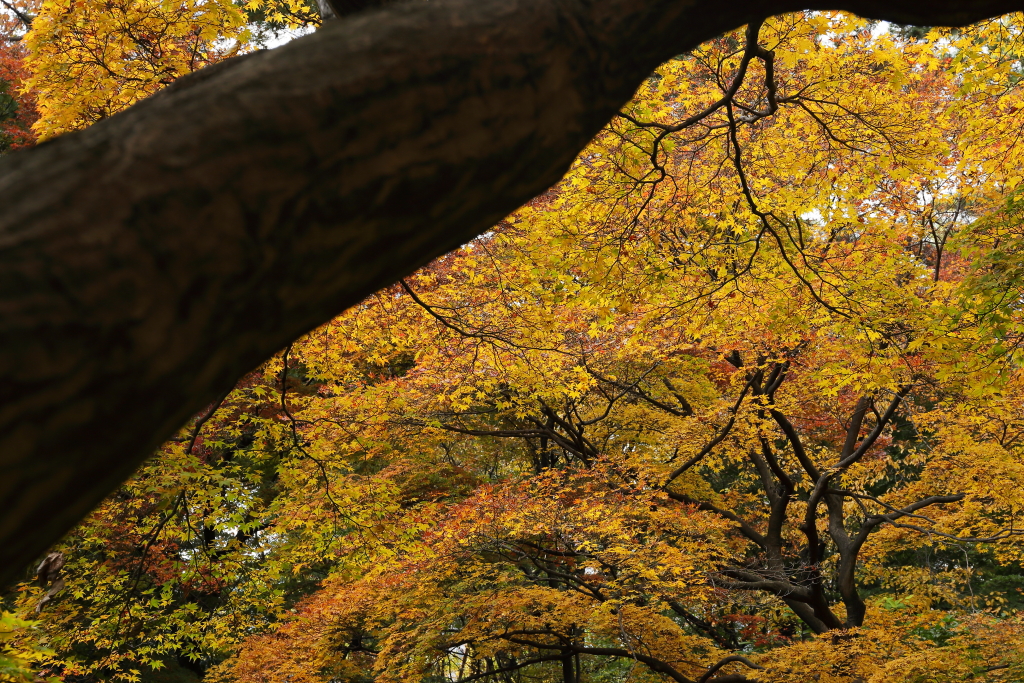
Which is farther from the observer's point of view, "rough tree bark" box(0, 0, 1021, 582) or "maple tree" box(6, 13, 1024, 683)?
"maple tree" box(6, 13, 1024, 683)

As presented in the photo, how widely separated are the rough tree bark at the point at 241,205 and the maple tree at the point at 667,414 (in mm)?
2795

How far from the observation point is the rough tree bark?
76cm

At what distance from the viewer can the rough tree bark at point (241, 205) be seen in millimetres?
761

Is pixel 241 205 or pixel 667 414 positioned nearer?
pixel 241 205

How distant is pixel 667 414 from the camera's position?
1228 cm

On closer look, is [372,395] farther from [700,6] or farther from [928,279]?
[700,6]

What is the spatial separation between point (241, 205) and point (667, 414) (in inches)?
469

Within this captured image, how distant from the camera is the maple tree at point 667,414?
5.97m

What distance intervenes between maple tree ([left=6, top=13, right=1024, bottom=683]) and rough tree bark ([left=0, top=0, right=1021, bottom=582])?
2795mm

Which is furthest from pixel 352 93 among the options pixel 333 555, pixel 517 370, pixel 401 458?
pixel 401 458

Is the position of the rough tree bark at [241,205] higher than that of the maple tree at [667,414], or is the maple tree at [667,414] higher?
the maple tree at [667,414]

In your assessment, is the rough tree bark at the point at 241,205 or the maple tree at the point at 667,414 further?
the maple tree at the point at 667,414

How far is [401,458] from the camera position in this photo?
1142 centimetres

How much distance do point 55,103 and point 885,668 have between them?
29.1ft
